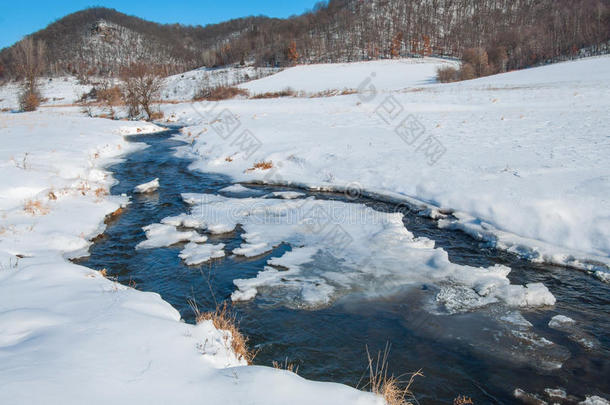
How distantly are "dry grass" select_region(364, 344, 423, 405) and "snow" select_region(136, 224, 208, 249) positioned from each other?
5261 millimetres

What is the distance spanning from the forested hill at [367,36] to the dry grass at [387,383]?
6179 centimetres

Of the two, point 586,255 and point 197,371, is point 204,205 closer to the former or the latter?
point 197,371

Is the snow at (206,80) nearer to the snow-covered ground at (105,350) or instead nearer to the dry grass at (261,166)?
the dry grass at (261,166)

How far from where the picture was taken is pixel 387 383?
13.7 feet

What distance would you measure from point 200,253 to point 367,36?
101822 millimetres

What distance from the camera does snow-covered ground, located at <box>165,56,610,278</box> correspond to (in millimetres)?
7836

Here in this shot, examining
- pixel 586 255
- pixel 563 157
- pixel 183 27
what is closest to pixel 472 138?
pixel 563 157

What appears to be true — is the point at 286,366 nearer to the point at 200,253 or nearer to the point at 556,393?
the point at 556,393

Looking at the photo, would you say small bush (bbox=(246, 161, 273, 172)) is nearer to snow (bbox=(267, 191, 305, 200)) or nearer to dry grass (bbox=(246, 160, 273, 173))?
dry grass (bbox=(246, 160, 273, 173))

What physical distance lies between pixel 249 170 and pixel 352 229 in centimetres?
684

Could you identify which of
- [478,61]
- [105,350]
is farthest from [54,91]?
[105,350]

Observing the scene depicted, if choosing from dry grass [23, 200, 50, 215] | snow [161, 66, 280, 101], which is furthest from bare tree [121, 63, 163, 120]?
snow [161, 66, 280, 101]

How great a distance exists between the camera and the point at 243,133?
2075cm

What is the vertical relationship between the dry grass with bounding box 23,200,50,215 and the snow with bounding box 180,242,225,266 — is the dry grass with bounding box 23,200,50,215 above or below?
above
